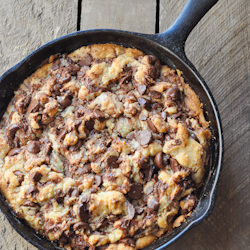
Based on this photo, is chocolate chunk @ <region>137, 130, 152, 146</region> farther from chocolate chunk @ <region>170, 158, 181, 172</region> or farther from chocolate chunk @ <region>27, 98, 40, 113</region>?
chocolate chunk @ <region>27, 98, 40, 113</region>

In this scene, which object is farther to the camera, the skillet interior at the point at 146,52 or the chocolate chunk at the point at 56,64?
the chocolate chunk at the point at 56,64

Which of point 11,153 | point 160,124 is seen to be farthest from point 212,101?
point 11,153

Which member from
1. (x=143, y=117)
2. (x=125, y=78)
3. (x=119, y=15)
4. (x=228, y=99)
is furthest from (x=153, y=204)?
(x=119, y=15)

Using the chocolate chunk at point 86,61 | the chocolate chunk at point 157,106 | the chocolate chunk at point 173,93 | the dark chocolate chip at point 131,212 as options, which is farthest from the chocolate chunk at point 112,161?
the chocolate chunk at point 86,61

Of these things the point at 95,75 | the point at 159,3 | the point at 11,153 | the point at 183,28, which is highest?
the point at 183,28

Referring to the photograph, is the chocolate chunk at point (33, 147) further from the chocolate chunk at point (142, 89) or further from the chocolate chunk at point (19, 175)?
the chocolate chunk at point (142, 89)

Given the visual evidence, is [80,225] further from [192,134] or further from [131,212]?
[192,134]

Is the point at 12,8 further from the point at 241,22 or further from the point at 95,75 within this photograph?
the point at 241,22
